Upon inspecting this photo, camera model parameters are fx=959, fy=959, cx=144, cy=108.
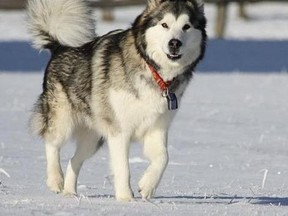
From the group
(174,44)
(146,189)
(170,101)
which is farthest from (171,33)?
(146,189)

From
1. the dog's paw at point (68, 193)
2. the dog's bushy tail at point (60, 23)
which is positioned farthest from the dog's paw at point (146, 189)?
the dog's bushy tail at point (60, 23)

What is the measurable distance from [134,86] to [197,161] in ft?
9.41

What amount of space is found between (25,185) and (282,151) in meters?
3.65

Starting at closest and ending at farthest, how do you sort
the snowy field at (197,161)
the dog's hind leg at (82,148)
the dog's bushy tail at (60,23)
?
the snowy field at (197,161) → the dog's hind leg at (82,148) → the dog's bushy tail at (60,23)

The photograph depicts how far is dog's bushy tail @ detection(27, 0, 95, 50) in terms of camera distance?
284 inches

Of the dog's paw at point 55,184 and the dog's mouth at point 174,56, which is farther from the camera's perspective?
the dog's paw at point 55,184

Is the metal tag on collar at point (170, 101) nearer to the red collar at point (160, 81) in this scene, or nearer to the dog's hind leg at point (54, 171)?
the red collar at point (160, 81)

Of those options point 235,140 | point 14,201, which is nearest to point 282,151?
point 235,140

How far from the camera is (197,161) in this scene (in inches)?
355

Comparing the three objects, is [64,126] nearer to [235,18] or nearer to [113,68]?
[113,68]

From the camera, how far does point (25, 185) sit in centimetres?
703

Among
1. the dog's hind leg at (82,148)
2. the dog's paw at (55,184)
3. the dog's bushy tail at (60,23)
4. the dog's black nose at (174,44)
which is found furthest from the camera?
the dog's bushy tail at (60,23)

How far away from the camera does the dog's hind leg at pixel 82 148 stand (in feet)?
23.0

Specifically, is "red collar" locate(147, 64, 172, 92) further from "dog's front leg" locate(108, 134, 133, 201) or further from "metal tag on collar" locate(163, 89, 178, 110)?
"dog's front leg" locate(108, 134, 133, 201)
